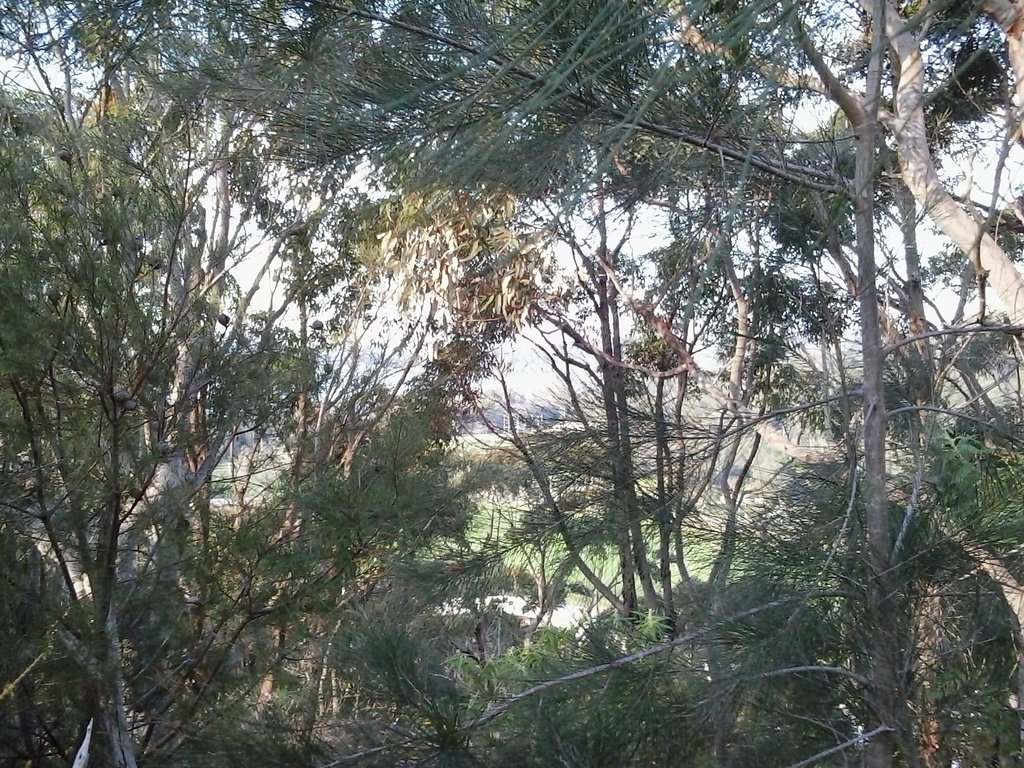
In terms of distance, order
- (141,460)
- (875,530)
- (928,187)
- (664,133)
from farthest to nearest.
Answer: (141,460) → (928,187) → (664,133) → (875,530)

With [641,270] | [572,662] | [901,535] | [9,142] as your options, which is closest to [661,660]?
[572,662]

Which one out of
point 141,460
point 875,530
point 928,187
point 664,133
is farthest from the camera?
point 141,460

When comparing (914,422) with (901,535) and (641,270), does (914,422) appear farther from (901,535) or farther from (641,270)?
(641,270)

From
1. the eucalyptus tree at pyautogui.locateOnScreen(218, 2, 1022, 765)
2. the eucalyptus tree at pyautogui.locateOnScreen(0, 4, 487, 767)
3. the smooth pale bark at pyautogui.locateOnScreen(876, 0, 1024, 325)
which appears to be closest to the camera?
the eucalyptus tree at pyautogui.locateOnScreen(218, 2, 1022, 765)

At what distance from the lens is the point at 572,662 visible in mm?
1818

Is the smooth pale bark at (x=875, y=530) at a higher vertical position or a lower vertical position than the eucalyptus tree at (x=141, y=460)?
lower

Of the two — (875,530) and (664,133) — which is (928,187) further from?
(875,530)

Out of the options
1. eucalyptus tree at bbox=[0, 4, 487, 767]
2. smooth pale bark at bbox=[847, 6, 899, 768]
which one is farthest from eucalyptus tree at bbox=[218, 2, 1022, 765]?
eucalyptus tree at bbox=[0, 4, 487, 767]

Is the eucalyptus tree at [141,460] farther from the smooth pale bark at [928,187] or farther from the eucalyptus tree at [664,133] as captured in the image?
the smooth pale bark at [928,187]

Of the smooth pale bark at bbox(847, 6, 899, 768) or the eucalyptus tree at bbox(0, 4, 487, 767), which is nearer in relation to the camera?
the smooth pale bark at bbox(847, 6, 899, 768)

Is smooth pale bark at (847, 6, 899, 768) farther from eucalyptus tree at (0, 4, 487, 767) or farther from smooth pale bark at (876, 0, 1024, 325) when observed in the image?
eucalyptus tree at (0, 4, 487, 767)

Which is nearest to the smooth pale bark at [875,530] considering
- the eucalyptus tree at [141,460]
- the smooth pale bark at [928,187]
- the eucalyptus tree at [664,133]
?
the eucalyptus tree at [664,133]

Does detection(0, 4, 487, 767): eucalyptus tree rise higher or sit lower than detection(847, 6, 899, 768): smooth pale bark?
higher

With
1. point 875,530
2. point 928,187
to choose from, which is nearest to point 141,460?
point 875,530
